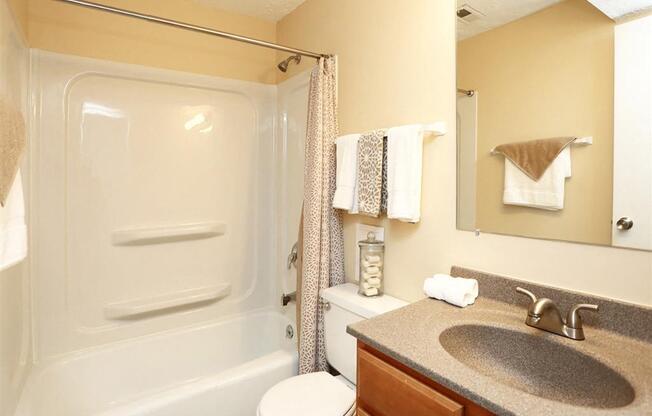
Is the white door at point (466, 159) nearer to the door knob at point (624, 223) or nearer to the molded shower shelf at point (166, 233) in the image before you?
the door knob at point (624, 223)

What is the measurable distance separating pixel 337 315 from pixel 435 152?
2.76 ft

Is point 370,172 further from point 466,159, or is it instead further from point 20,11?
point 20,11

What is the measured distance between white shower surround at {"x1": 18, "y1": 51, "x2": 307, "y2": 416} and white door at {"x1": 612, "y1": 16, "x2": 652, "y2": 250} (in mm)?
1449

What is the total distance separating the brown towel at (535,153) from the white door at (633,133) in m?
0.12

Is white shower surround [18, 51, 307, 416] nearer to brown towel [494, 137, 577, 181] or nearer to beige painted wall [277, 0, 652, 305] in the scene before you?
beige painted wall [277, 0, 652, 305]

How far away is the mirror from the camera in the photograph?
0.89 meters

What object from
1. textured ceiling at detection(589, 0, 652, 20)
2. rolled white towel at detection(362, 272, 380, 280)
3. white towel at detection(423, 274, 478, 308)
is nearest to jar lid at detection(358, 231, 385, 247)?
rolled white towel at detection(362, 272, 380, 280)

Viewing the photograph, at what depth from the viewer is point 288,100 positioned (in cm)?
238

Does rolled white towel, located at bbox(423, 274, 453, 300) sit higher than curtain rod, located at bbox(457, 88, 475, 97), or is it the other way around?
curtain rod, located at bbox(457, 88, 475, 97)

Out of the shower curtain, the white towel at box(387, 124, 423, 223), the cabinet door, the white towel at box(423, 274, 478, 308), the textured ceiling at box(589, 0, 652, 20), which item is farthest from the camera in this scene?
the shower curtain

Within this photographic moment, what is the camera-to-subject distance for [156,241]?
210 cm

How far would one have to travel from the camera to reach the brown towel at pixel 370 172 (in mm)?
1448

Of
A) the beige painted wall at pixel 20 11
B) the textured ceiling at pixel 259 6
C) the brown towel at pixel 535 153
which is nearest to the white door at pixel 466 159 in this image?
the brown towel at pixel 535 153

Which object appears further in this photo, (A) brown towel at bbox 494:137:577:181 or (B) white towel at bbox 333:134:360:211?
(B) white towel at bbox 333:134:360:211
